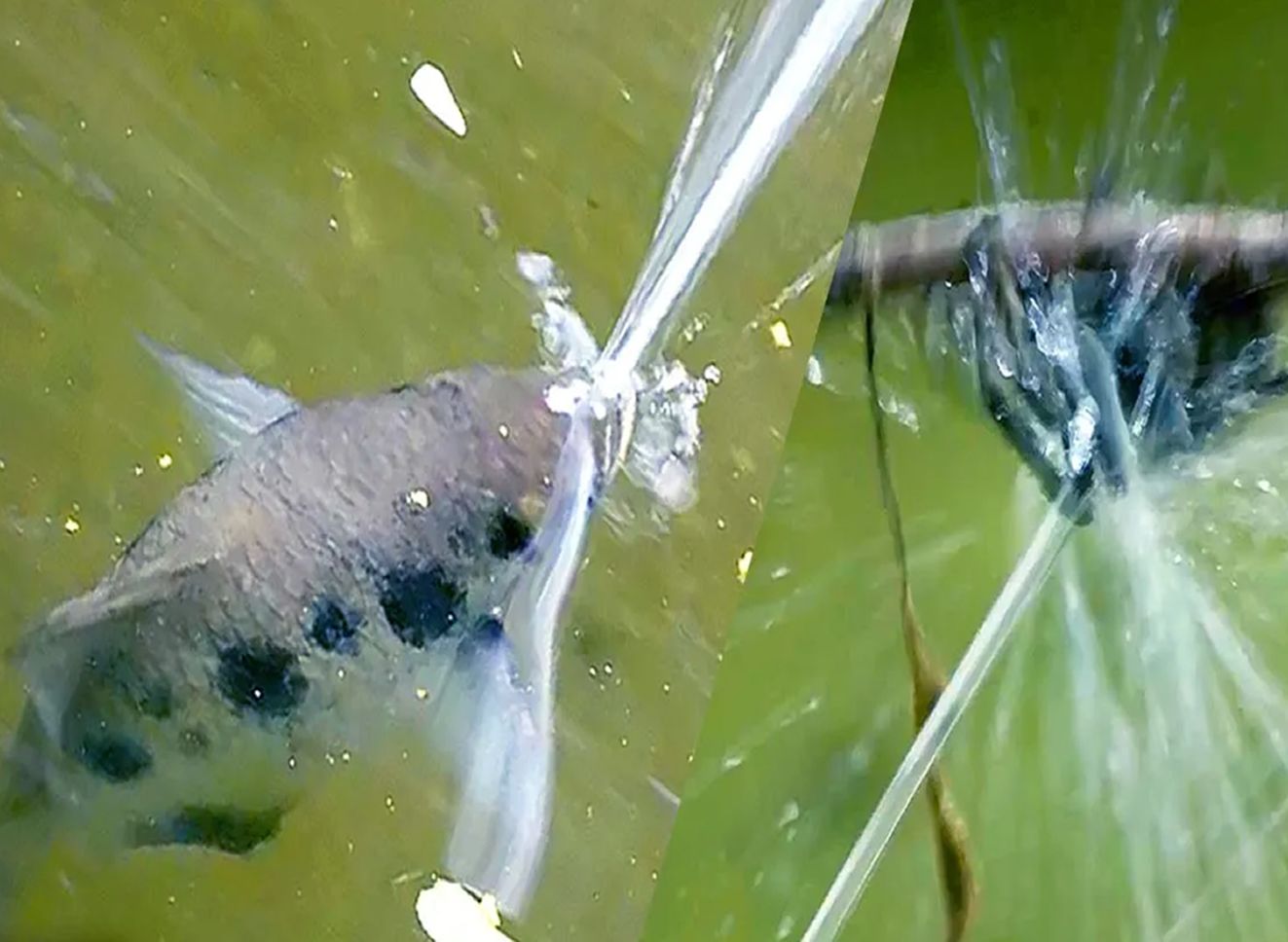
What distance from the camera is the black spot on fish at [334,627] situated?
54 cm

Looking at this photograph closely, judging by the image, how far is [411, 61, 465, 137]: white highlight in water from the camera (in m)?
0.54

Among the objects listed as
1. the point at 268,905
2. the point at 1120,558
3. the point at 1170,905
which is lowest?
the point at 268,905

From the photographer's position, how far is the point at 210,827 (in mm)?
539

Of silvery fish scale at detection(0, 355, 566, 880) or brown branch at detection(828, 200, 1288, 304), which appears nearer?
silvery fish scale at detection(0, 355, 566, 880)

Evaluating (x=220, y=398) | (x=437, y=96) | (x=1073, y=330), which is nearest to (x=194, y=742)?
(x=220, y=398)

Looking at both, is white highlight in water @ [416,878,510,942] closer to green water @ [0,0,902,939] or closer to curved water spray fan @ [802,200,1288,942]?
green water @ [0,0,902,939]

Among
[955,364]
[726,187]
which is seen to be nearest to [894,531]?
[955,364]

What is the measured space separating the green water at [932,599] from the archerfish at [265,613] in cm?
14

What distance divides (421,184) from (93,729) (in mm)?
245

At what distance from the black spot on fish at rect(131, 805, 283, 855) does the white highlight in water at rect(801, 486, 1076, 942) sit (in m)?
0.27

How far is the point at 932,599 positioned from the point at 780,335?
17cm

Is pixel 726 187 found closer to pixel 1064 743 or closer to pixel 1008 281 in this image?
pixel 1008 281

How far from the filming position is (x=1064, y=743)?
67 cm

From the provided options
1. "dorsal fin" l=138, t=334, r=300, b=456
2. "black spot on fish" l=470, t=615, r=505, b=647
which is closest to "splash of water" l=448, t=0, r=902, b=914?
"black spot on fish" l=470, t=615, r=505, b=647
